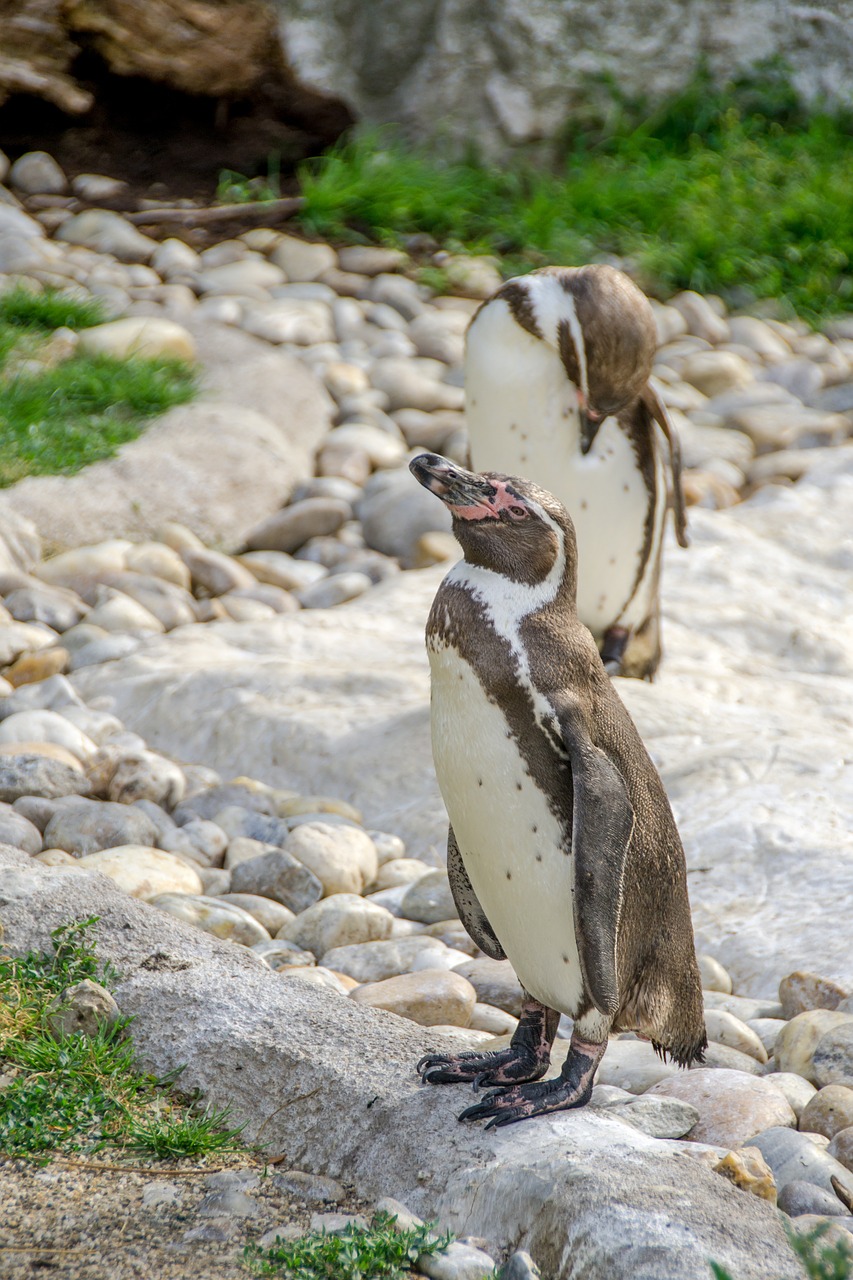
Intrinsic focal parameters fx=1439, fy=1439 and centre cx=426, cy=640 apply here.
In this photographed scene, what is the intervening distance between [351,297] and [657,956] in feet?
20.9

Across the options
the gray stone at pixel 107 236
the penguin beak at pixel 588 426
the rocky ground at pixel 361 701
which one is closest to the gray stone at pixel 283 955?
the rocky ground at pixel 361 701

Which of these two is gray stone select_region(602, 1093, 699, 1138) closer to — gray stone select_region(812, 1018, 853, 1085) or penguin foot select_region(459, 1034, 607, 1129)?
penguin foot select_region(459, 1034, 607, 1129)

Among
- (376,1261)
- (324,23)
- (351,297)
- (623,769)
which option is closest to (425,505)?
(351,297)

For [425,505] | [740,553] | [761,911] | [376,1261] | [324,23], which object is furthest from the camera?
[324,23]

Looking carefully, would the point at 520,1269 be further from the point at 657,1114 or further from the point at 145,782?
the point at 145,782

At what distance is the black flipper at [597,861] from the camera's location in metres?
2.24

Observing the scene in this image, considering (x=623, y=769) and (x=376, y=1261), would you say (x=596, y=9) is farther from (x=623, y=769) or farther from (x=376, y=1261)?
(x=376, y=1261)

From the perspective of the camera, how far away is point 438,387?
23.9ft

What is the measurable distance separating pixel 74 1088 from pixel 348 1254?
633mm

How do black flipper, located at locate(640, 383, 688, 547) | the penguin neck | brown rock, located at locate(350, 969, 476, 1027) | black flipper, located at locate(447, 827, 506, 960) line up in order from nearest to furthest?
the penguin neck < black flipper, located at locate(447, 827, 506, 960) < brown rock, located at locate(350, 969, 476, 1027) < black flipper, located at locate(640, 383, 688, 547)

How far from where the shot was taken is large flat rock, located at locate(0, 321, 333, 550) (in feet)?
18.6

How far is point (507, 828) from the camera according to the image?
7.72 feet

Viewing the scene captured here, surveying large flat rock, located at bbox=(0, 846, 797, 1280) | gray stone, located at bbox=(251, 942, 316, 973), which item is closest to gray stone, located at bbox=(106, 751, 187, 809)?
gray stone, located at bbox=(251, 942, 316, 973)

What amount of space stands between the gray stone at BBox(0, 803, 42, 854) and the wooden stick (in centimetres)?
582
